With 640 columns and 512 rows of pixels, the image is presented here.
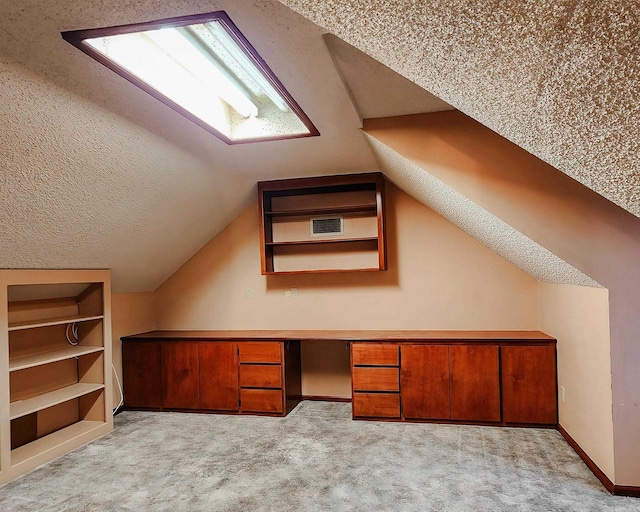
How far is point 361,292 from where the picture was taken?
4.51 meters

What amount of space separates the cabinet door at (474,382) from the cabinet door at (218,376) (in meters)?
1.97

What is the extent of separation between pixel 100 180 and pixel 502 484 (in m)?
3.08

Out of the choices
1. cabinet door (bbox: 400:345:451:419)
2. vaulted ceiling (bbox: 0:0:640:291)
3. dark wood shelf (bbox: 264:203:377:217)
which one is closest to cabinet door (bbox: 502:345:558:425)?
cabinet door (bbox: 400:345:451:419)

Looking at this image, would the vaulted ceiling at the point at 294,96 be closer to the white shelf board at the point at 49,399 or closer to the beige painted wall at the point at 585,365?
the beige painted wall at the point at 585,365

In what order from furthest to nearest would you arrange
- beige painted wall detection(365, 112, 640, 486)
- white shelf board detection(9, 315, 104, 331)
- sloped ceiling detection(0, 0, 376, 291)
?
white shelf board detection(9, 315, 104, 331) < beige painted wall detection(365, 112, 640, 486) < sloped ceiling detection(0, 0, 376, 291)

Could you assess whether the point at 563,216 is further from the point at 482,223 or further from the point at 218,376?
the point at 218,376

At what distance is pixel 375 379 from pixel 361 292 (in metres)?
0.95

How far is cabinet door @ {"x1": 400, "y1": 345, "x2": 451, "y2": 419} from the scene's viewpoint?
377cm

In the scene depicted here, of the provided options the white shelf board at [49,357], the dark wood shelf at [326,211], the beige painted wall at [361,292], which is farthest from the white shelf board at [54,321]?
the dark wood shelf at [326,211]

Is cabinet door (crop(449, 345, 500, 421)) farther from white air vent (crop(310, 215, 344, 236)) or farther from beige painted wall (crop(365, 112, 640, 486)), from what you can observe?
white air vent (crop(310, 215, 344, 236))

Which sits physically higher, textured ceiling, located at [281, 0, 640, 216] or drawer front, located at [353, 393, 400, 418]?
textured ceiling, located at [281, 0, 640, 216]

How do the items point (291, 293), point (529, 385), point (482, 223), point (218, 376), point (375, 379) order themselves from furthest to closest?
point (291, 293), point (218, 376), point (375, 379), point (529, 385), point (482, 223)

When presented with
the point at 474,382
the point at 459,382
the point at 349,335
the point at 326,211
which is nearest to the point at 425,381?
the point at 459,382

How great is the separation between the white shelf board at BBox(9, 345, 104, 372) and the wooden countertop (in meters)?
0.63
